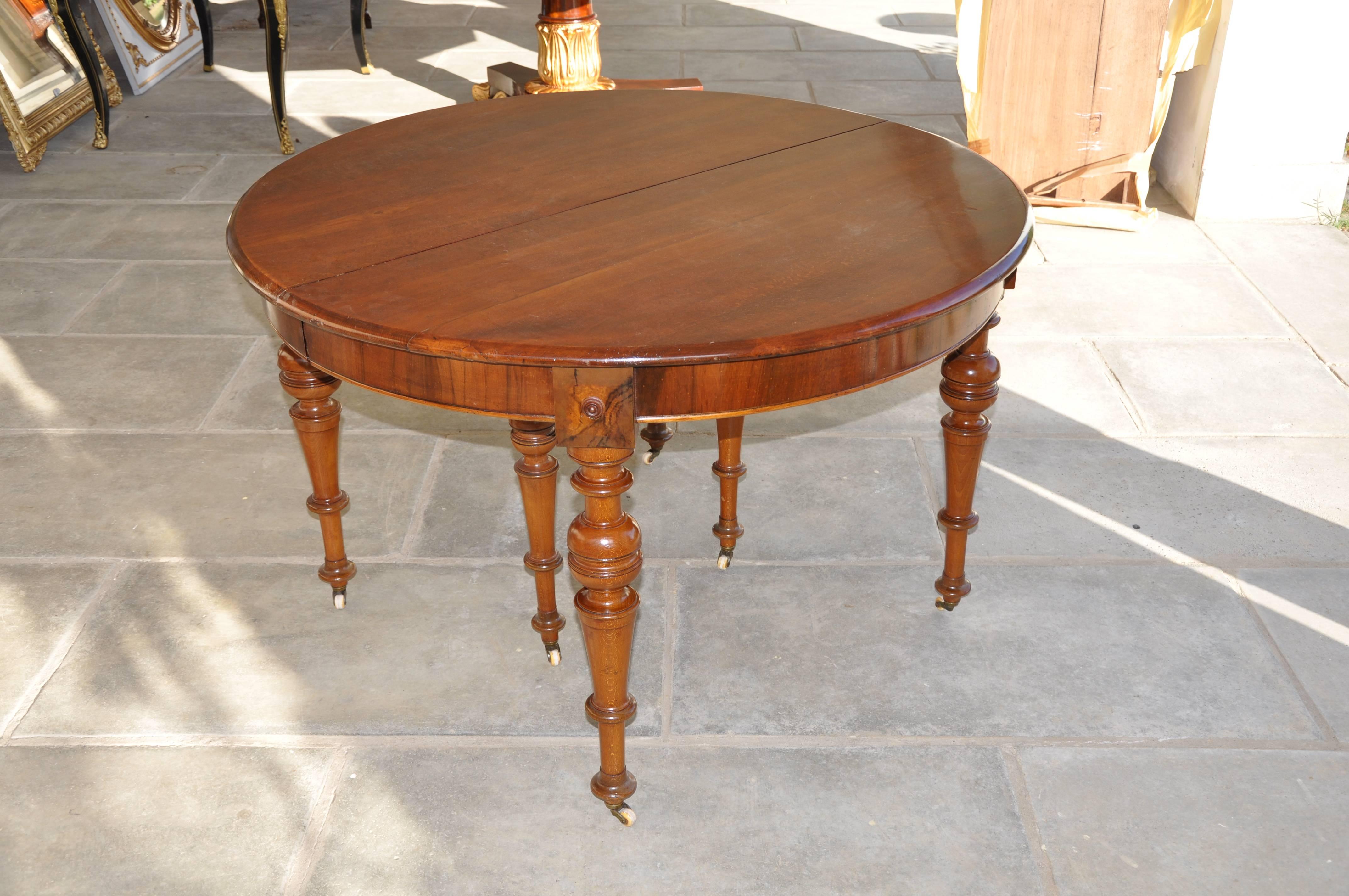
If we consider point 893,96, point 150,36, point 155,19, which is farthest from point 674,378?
point 155,19

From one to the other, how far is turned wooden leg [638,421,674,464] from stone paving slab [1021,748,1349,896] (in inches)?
37.5

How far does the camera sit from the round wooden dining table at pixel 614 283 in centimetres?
123

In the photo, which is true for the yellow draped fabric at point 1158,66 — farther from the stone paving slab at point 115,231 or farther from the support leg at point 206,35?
the support leg at point 206,35

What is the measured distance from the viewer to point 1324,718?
1.75 m

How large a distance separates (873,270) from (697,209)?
0.97 feet

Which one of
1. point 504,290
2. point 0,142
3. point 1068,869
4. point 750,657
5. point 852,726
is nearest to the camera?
point 504,290

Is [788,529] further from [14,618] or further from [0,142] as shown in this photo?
[0,142]

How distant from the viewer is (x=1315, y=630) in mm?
1936

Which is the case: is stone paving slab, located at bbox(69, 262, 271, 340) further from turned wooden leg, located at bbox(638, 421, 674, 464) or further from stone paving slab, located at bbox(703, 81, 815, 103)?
stone paving slab, located at bbox(703, 81, 815, 103)

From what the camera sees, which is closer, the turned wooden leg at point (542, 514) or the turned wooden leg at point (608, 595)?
the turned wooden leg at point (608, 595)

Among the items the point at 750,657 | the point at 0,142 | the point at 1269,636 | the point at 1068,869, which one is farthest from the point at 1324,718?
the point at 0,142

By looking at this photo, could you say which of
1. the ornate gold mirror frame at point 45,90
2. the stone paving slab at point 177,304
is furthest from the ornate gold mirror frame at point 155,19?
the stone paving slab at point 177,304

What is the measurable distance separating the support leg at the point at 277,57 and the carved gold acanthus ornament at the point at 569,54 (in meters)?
1.21

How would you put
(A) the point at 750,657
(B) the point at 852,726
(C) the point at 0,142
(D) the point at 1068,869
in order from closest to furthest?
(D) the point at 1068,869 → (B) the point at 852,726 → (A) the point at 750,657 → (C) the point at 0,142
